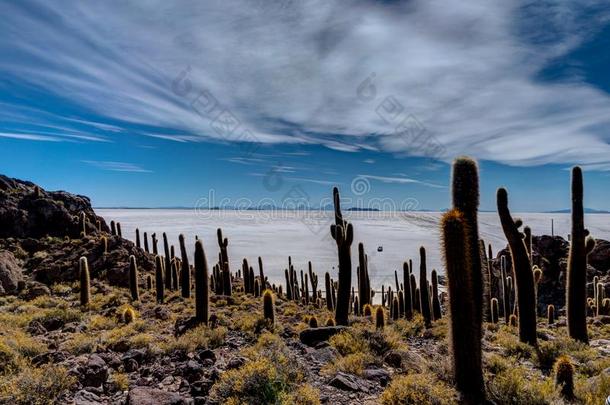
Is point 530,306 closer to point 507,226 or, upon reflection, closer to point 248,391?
point 507,226

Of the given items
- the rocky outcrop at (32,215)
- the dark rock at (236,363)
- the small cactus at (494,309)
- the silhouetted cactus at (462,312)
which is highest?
the rocky outcrop at (32,215)

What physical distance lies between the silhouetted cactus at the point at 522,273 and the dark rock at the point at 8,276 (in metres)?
25.0

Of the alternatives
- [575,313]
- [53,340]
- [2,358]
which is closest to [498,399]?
[575,313]

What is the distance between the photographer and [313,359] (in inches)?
367

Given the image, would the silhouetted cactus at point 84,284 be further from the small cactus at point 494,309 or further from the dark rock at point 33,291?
the small cactus at point 494,309

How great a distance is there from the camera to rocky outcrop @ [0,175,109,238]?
104 feet

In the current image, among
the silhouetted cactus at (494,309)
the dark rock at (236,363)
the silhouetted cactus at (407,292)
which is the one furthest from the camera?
the silhouetted cactus at (407,292)

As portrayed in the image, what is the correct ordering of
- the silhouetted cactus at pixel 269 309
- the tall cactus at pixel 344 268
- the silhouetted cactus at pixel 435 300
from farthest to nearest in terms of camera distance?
the silhouetted cactus at pixel 435 300
the silhouetted cactus at pixel 269 309
the tall cactus at pixel 344 268

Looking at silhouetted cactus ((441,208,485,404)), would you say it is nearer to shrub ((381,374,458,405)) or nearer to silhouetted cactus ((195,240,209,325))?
shrub ((381,374,458,405))

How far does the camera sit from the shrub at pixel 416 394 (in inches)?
254

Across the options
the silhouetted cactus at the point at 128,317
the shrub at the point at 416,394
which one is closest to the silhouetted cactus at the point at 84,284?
the silhouetted cactus at the point at 128,317

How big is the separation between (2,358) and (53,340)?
4260 mm

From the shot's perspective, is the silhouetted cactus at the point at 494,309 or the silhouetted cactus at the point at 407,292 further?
the silhouetted cactus at the point at 407,292

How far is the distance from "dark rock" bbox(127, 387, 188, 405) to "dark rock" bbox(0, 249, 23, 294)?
2066 cm
